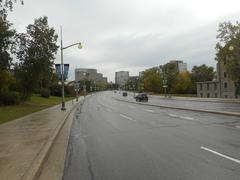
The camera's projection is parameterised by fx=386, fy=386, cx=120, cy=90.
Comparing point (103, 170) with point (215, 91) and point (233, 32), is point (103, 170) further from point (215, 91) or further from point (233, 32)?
point (215, 91)

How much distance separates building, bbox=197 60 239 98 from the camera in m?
93.4

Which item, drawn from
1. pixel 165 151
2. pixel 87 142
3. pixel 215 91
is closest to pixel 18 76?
pixel 87 142

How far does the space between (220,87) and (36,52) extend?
58.6 metres

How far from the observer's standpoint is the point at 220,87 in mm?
98375

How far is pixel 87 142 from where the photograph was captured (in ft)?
46.4

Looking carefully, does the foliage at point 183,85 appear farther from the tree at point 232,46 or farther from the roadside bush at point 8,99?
the roadside bush at point 8,99

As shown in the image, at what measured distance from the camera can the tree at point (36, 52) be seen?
53031 mm

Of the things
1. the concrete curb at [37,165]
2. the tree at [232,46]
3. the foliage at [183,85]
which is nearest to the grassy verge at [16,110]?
the concrete curb at [37,165]

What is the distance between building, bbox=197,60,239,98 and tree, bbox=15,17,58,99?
160ft

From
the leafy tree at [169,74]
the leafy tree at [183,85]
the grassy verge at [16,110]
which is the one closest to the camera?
the grassy verge at [16,110]

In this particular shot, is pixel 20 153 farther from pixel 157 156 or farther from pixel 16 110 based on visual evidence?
pixel 16 110

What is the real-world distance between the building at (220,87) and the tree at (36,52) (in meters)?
48.7

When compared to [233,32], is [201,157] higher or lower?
lower

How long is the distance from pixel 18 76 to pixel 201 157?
159 feet
